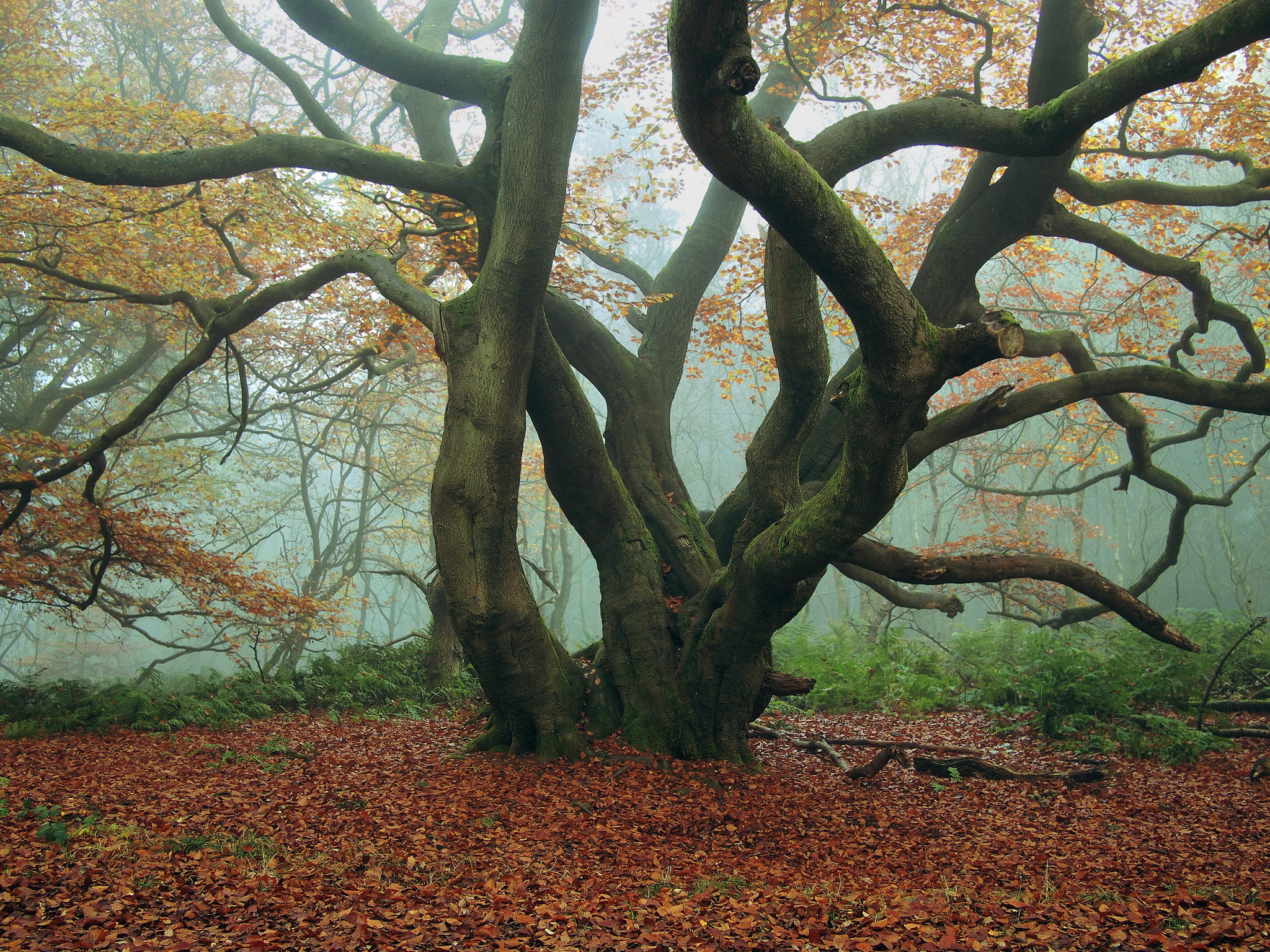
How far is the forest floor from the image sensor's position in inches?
107

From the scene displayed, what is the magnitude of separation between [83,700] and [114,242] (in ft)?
19.5

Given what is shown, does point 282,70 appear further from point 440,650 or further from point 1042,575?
point 1042,575

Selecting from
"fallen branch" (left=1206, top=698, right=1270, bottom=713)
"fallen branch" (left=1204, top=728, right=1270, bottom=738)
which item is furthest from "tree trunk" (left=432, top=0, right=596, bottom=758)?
"fallen branch" (left=1206, top=698, right=1270, bottom=713)

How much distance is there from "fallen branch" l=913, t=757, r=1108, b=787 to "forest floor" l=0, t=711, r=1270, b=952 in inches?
4.6

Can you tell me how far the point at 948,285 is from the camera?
21.2 ft

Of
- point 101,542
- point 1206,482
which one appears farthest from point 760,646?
point 1206,482

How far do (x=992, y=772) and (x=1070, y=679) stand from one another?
6.49 feet

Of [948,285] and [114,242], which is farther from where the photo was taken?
[114,242]

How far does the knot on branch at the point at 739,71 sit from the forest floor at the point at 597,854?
326 centimetres

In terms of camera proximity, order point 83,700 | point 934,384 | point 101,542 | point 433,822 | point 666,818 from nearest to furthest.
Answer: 1. point 934,384
2. point 433,822
3. point 666,818
4. point 83,700
5. point 101,542

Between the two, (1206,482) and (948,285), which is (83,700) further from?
(1206,482)

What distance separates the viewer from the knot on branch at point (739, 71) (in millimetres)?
2646

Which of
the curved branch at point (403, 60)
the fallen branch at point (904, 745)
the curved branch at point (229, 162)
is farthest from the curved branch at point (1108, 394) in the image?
the curved branch at point (403, 60)

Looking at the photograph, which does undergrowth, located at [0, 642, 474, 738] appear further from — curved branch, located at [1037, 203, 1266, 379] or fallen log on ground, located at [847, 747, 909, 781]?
curved branch, located at [1037, 203, 1266, 379]
